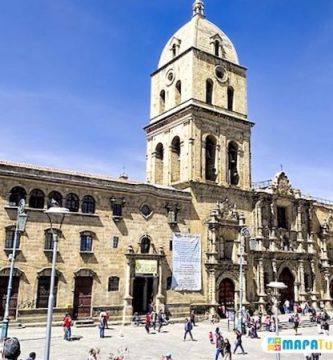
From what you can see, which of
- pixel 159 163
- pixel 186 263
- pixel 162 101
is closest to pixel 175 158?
pixel 159 163

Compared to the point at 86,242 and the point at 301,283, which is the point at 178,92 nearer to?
the point at 86,242

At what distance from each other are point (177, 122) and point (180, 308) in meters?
18.5

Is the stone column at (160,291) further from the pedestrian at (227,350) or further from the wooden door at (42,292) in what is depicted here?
the pedestrian at (227,350)

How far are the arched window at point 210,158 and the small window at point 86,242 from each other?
49.3 ft

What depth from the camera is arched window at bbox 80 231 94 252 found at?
3266cm

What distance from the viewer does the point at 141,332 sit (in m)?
30.0

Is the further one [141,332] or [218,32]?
[218,32]

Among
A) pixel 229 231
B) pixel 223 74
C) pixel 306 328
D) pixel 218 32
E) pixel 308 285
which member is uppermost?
pixel 218 32

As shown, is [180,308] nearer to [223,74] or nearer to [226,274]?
[226,274]

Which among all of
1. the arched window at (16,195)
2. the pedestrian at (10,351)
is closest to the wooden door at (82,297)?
the arched window at (16,195)

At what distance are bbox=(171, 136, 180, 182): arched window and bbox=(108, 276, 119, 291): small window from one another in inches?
532

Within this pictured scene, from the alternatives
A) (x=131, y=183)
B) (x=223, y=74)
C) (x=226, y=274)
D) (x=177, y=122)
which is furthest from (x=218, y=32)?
(x=226, y=274)

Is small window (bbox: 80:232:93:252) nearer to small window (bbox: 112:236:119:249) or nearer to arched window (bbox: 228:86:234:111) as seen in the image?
small window (bbox: 112:236:119:249)

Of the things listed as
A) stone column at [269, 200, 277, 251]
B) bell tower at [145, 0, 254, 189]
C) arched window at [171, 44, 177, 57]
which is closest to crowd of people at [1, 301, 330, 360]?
stone column at [269, 200, 277, 251]
